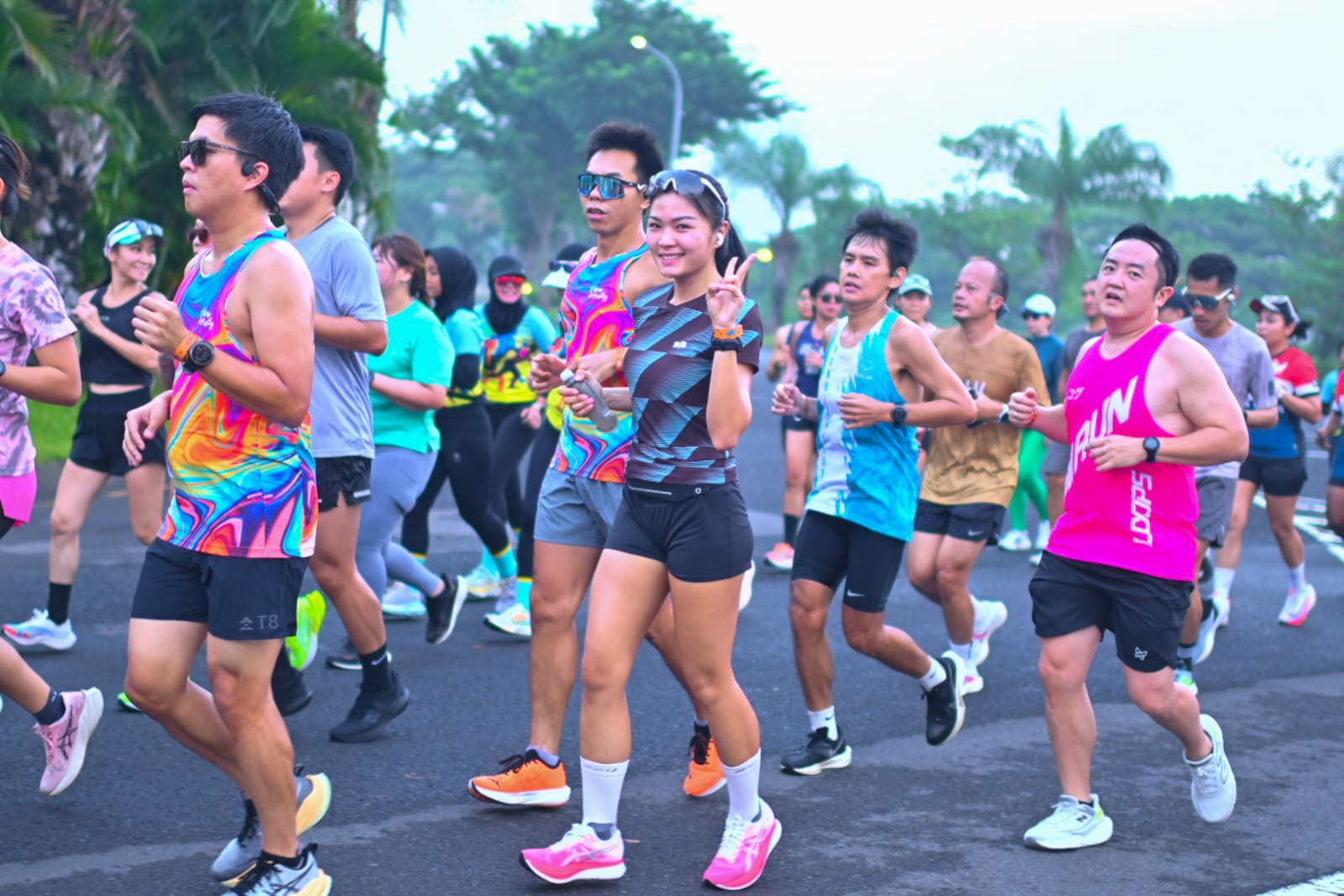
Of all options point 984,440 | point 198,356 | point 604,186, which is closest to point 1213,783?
point 984,440

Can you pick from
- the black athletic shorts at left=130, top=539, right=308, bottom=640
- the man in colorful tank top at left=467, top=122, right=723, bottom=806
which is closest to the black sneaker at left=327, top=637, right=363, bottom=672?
the man in colorful tank top at left=467, top=122, right=723, bottom=806

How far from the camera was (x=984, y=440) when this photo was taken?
22.7 ft

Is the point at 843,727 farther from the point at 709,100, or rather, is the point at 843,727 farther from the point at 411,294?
the point at 709,100

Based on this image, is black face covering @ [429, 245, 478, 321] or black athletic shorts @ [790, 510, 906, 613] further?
black face covering @ [429, 245, 478, 321]

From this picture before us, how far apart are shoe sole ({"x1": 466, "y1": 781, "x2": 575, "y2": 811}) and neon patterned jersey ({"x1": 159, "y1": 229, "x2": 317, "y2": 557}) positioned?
1286 mm

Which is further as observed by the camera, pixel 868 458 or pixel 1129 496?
pixel 868 458

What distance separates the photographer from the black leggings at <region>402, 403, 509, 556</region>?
786 centimetres

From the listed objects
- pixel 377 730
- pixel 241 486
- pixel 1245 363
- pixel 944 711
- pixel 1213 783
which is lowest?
pixel 377 730

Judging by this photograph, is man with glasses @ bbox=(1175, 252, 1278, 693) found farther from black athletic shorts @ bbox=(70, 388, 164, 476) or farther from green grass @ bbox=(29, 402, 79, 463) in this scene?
green grass @ bbox=(29, 402, 79, 463)

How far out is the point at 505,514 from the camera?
9.02 meters

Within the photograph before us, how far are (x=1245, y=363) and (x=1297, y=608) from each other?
6.98 feet

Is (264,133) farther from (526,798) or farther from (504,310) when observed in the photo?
(504,310)

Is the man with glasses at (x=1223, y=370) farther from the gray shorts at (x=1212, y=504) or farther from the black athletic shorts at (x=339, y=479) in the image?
the black athletic shorts at (x=339, y=479)

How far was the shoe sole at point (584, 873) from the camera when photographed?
407 centimetres
